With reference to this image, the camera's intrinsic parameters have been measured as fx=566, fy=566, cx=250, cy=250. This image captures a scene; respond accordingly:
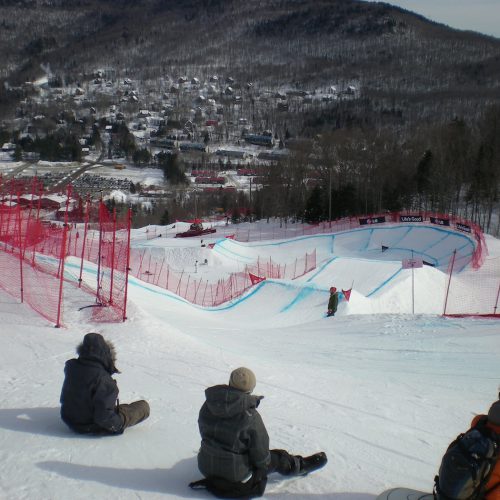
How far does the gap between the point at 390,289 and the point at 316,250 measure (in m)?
11.3

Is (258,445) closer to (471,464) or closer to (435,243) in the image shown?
(471,464)

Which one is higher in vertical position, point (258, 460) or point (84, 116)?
point (84, 116)

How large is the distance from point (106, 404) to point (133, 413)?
1.23 ft

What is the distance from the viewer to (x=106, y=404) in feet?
13.6

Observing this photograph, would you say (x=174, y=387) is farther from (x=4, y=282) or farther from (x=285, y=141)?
(x=285, y=141)

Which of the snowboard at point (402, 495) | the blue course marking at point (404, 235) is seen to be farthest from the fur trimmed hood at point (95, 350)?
the blue course marking at point (404, 235)

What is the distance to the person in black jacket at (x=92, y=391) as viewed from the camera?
13.5ft

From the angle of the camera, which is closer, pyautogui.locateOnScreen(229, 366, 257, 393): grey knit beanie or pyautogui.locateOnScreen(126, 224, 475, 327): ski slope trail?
pyautogui.locateOnScreen(229, 366, 257, 393): grey knit beanie

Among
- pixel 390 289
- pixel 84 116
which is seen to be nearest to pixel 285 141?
pixel 84 116

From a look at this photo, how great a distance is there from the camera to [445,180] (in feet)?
133

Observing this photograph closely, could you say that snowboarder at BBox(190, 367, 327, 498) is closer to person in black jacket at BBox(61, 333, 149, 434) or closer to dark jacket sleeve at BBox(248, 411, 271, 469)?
dark jacket sleeve at BBox(248, 411, 271, 469)

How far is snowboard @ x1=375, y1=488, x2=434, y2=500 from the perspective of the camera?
343 centimetres

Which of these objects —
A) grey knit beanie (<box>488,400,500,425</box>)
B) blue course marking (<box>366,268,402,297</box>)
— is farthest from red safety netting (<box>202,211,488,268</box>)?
grey knit beanie (<box>488,400,500,425</box>)

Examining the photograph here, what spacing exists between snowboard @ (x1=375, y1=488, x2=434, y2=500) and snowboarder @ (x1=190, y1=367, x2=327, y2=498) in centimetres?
75
